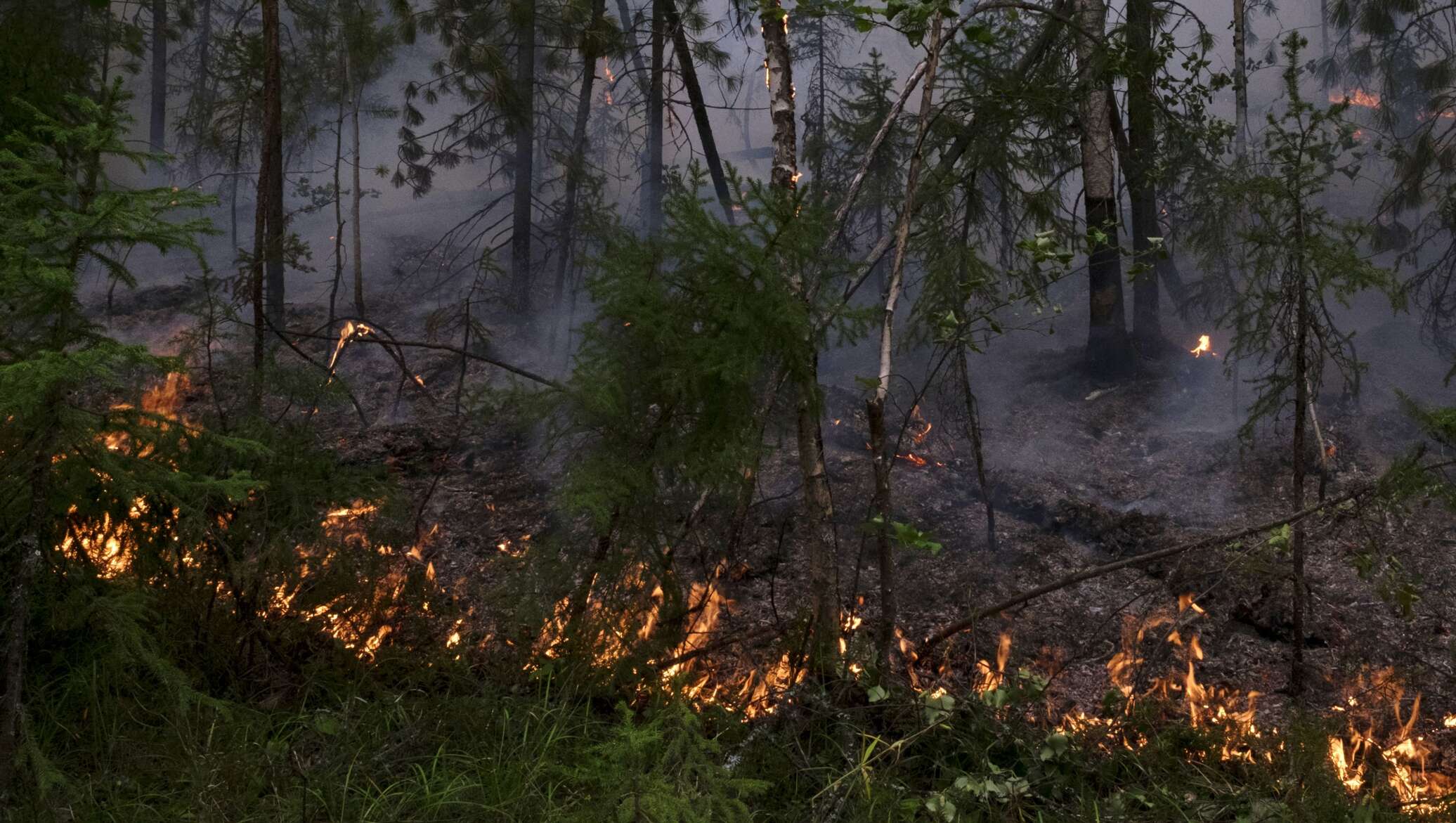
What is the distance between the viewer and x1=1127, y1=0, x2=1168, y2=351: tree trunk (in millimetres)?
7301

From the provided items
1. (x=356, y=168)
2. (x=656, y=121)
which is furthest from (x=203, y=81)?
(x=656, y=121)

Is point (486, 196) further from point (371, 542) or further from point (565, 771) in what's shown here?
point (565, 771)

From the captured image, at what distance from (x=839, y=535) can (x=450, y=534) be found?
118 inches

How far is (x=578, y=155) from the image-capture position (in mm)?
11398

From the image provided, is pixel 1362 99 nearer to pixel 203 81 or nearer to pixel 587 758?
pixel 587 758

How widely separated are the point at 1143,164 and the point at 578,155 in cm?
644

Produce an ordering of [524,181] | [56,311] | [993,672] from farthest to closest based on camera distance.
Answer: [524,181] < [993,672] < [56,311]

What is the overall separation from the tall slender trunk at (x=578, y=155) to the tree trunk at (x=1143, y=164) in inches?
207

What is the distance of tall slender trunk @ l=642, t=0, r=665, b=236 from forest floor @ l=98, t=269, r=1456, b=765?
2728 mm

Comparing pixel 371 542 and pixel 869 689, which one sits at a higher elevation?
pixel 371 542

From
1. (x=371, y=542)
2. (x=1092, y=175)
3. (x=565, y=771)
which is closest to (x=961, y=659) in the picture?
(x=565, y=771)

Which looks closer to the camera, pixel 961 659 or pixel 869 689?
pixel 869 689

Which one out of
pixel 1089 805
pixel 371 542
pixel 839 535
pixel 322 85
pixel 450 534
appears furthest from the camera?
pixel 322 85

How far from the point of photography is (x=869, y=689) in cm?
438
